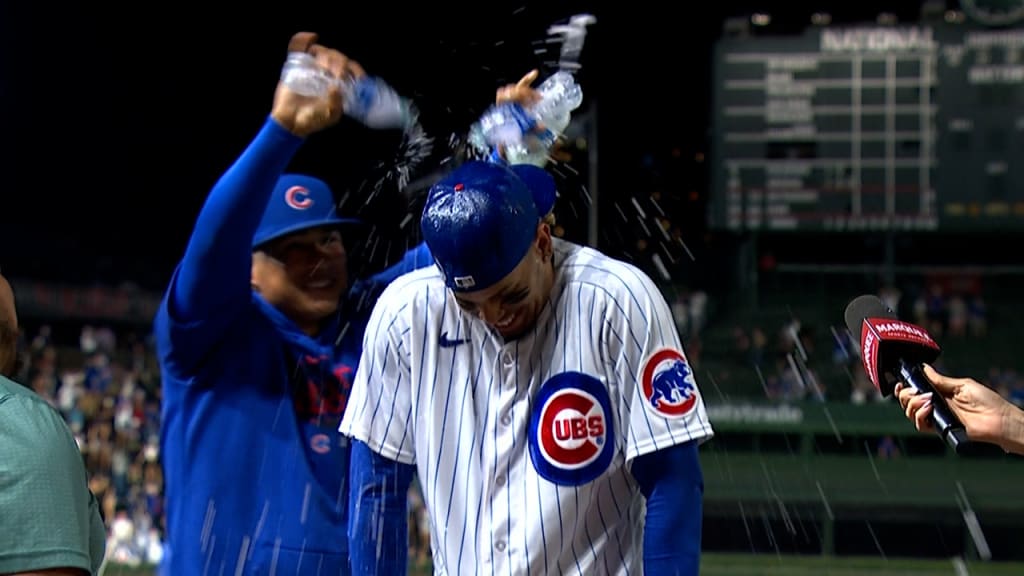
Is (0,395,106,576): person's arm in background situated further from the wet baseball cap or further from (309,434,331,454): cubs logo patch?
(309,434,331,454): cubs logo patch

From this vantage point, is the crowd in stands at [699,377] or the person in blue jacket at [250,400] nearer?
the person in blue jacket at [250,400]

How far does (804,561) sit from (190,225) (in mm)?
8287

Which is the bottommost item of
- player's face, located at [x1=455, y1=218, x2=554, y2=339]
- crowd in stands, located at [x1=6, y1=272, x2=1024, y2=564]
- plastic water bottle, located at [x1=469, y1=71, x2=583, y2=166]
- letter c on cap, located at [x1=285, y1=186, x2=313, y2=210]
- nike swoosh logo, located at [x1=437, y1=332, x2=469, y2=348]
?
crowd in stands, located at [x1=6, y1=272, x2=1024, y2=564]

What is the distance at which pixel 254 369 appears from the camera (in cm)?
257

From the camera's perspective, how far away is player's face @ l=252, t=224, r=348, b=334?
271cm

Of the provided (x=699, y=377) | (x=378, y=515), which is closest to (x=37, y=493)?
(x=378, y=515)

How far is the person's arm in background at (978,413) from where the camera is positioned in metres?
1.80

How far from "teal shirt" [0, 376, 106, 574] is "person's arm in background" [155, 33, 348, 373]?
31.6 inches

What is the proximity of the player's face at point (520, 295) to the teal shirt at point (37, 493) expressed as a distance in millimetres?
600

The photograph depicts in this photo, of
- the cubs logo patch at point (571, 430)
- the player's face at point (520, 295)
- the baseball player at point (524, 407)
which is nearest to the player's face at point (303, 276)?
the baseball player at point (524, 407)

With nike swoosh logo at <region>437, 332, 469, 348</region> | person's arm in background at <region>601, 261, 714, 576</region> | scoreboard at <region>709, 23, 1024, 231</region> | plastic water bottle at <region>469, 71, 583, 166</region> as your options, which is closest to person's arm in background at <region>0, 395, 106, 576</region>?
nike swoosh logo at <region>437, 332, 469, 348</region>

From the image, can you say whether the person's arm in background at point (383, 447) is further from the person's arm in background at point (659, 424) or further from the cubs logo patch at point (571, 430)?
the person's arm in background at point (659, 424)

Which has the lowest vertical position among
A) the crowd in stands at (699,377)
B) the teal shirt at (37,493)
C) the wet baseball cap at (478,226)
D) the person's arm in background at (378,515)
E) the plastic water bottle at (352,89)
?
the crowd in stands at (699,377)

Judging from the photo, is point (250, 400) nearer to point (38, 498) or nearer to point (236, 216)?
point (236, 216)
